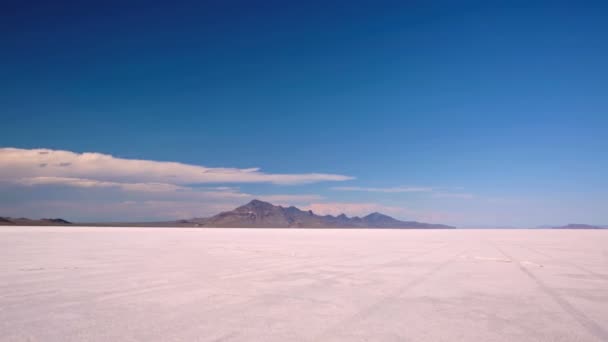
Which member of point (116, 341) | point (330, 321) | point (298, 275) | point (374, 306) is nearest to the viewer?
point (116, 341)

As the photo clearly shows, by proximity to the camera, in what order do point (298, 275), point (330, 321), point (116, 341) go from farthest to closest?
point (298, 275) < point (330, 321) < point (116, 341)

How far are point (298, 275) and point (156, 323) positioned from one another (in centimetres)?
562

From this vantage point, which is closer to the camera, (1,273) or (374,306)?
(374,306)

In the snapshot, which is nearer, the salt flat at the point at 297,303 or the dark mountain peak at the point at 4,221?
the salt flat at the point at 297,303

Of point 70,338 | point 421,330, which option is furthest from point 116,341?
point 421,330

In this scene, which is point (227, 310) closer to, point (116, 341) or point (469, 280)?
point (116, 341)

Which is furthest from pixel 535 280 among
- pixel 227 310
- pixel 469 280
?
pixel 227 310

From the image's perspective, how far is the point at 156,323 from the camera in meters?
6.09

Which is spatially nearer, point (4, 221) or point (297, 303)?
point (297, 303)

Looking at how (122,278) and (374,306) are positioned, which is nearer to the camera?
(374,306)

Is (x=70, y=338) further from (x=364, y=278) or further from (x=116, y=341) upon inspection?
(x=364, y=278)

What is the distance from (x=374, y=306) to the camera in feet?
24.3

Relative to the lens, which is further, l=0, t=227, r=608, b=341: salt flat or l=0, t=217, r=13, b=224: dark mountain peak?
l=0, t=217, r=13, b=224: dark mountain peak

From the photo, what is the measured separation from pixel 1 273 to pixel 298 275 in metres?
7.60
